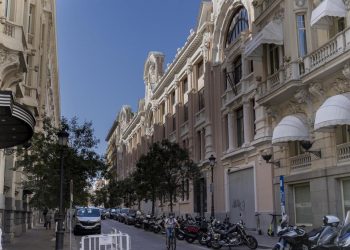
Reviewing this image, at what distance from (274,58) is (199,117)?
17.3 metres

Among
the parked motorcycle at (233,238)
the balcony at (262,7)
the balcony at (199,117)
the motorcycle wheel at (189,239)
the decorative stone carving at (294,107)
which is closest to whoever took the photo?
the parked motorcycle at (233,238)

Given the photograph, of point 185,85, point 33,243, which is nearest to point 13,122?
point 33,243

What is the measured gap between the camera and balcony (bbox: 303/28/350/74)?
19.6 meters

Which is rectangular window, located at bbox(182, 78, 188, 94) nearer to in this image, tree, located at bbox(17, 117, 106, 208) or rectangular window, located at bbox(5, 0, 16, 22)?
tree, located at bbox(17, 117, 106, 208)

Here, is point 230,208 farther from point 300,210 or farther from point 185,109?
point 185,109

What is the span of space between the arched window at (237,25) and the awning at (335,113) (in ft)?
49.1

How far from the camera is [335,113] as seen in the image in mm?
19172

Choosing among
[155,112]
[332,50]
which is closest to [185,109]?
[155,112]

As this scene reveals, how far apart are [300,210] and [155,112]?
43789 millimetres

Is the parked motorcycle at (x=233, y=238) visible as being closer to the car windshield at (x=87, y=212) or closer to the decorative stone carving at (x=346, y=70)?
the decorative stone carving at (x=346, y=70)

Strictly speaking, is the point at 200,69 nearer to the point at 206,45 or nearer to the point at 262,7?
the point at 206,45

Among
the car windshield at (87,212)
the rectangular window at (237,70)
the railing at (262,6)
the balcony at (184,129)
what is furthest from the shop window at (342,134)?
the balcony at (184,129)

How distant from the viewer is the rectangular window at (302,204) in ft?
78.8

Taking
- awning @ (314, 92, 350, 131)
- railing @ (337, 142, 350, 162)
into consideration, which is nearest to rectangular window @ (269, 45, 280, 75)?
railing @ (337, 142, 350, 162)
